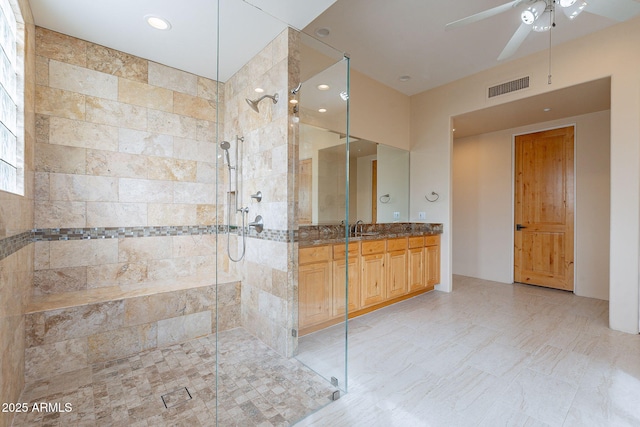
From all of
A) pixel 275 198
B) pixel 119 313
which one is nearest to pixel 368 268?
pixel 275 198

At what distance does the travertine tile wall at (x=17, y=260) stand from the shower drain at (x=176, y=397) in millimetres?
707

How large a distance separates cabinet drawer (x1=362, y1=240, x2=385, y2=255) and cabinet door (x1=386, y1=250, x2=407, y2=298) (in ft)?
0.59

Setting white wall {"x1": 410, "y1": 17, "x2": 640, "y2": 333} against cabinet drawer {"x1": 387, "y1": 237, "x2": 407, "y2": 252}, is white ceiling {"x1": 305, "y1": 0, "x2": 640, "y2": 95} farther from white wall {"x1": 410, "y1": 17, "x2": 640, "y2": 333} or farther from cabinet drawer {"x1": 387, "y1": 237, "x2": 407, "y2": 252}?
cabinet drawer {"x1": 387, "y1": 237, "x2": 407, "y2": 252}

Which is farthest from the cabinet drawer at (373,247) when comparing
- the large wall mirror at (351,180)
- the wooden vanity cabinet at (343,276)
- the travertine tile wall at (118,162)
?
the travertine tile wall at (118,162)

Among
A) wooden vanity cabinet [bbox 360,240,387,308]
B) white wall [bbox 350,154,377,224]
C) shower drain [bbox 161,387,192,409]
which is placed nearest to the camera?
shower drain [bbox 161,387,192,409]

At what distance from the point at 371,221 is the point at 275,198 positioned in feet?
5.80

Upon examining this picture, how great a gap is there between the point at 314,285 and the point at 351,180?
1.34 metres

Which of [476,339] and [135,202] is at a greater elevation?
[135,202]

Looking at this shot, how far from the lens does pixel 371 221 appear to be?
12.3ft

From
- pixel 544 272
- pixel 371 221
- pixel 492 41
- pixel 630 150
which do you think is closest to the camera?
pixel 630 150

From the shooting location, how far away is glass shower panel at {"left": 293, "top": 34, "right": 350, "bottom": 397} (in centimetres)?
232

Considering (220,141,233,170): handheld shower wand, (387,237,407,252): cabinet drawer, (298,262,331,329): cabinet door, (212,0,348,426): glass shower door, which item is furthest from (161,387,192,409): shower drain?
(387,237,407,252): cabinet drawer

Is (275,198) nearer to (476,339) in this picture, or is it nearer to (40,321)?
(40,321)

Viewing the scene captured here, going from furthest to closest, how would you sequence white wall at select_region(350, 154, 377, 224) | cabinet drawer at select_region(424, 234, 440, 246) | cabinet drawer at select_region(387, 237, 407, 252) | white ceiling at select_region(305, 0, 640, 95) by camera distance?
cabinet drawer at select_region(424, 234, 440, 246) < white wall at select_region(350, 154, 377, 224) < cabinet drawer at select_region(387, 237, 407, 252) < white ceiling at select_region(305, 0, 640, 95)
